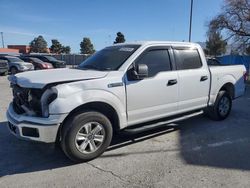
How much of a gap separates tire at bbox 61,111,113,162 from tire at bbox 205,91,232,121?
307 cm

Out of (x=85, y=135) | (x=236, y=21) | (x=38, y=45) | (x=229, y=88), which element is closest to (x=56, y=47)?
(x=38, y=45)

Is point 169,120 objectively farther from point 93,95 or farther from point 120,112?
point 93,95

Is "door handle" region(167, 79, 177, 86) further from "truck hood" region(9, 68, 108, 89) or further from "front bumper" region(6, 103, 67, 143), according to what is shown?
"front bumper" region(6, 103, 67, 143)

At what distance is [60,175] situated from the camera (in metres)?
3.62

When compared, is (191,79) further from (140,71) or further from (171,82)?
(140,71)

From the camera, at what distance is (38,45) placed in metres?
83.2

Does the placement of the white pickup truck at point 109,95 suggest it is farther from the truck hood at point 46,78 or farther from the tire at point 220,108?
the tire at point 220,108

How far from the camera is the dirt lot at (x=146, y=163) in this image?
3.45 meters

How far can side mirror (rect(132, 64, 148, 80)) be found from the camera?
13.8 feet

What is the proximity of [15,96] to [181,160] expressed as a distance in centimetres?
295

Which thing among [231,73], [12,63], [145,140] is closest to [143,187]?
[145,140]

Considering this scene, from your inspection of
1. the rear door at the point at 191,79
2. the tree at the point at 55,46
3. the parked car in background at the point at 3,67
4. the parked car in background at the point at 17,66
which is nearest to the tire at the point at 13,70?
the parked car in background at the point at 17,66

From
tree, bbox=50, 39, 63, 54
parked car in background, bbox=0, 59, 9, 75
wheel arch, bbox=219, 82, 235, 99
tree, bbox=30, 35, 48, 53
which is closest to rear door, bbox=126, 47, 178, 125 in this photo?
wheel arch, bbox=219, 82, 235, 99

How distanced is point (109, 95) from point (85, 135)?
720 mm
